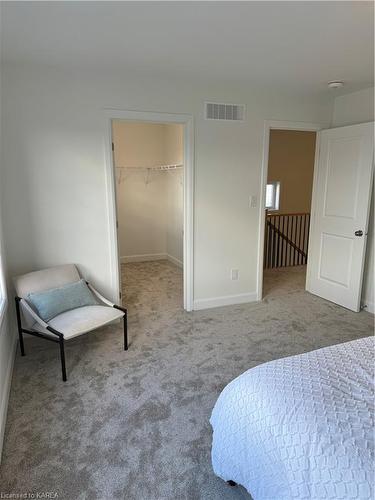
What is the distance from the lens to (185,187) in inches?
141

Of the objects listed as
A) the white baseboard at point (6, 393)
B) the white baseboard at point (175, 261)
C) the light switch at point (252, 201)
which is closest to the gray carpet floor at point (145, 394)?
the white baseboard at point (6, 393)

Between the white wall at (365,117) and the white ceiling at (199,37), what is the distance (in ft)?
1.94

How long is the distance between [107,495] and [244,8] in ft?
8.72

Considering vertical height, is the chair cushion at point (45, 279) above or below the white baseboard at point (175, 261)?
above

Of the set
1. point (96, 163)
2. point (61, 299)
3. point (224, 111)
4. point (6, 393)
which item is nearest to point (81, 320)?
point (61, 299)

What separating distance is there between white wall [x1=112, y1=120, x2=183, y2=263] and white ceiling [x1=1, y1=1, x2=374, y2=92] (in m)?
2.62

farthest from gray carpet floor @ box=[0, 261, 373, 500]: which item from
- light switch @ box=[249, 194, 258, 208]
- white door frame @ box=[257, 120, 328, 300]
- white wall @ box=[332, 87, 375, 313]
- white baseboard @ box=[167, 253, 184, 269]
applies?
white baseboard @ box=[167, 253, 184, 269]

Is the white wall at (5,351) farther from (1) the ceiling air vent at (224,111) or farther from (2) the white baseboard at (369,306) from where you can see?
(2) the white baseboard at (369,306)

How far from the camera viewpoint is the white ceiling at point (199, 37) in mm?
1841

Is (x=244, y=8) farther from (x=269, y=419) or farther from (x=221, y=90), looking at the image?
(x=269, y=419)

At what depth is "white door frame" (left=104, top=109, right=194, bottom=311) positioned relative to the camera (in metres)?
3.18

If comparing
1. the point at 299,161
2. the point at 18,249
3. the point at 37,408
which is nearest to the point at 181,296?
the point at 18,249

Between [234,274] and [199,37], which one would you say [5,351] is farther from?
[199,37]

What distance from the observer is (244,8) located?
1.82 m
